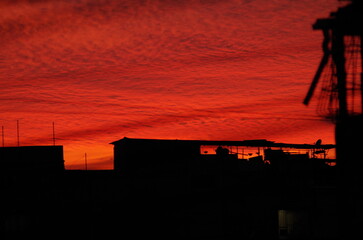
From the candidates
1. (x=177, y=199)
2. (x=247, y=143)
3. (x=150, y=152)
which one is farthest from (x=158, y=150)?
(x=177, y=199)

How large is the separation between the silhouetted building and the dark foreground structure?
2.24ft

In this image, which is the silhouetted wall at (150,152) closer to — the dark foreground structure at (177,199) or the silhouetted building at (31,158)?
the dark foreground structure at (177,199)

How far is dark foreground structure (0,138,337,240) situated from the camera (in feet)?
117

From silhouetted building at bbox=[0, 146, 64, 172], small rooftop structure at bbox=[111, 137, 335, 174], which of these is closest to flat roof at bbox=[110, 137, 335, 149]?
small rooftop structure at bbox=[111, 137, 335, 174]

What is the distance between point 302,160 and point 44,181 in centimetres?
2671

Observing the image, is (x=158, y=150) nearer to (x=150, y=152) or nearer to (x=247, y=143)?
(x=150, y=152)

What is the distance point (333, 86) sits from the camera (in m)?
24.7

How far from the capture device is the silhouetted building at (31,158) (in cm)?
4809

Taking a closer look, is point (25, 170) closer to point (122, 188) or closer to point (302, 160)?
point (122, 188)

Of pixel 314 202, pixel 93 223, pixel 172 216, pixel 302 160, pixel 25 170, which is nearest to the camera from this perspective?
pixel 93 223

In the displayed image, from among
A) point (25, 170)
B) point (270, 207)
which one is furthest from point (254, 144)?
point (25, 170)

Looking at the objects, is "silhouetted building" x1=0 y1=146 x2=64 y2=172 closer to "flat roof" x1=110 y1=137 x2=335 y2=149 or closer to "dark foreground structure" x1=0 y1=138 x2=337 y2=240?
"dark foreground structure" x1=0 y1=138 x2=337 y2=240

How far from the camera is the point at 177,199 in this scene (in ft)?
116

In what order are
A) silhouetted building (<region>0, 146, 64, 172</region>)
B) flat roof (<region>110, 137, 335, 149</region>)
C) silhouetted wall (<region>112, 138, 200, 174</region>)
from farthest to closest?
silhouetted wall (<region>112, 138, 200, 174</region>), flat roof (<region>110, 137, 335, 149</region>), silhouetted building (<region>0, 146, 64, 172</region>)
